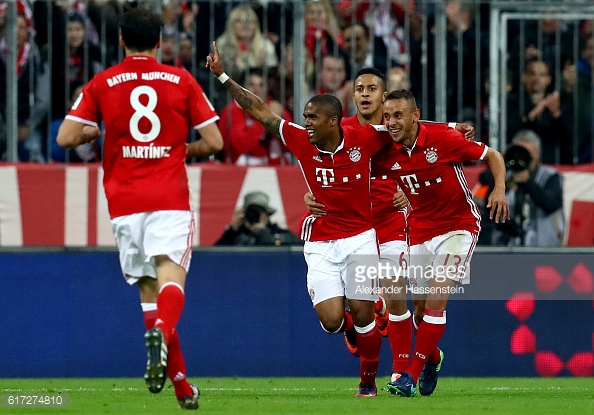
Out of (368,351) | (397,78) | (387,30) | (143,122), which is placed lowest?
(368,351)

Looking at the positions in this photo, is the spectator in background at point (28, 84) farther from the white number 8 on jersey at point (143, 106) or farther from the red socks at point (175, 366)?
the red socks at point (175, 366)

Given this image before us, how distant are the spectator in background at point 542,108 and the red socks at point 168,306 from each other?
6.40 m

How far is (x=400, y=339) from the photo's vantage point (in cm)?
998

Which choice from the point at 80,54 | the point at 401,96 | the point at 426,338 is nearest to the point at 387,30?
the point at 80,54

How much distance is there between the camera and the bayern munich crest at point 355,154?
945 centimetres

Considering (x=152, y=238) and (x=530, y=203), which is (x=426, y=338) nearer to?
(x=152, y=238)

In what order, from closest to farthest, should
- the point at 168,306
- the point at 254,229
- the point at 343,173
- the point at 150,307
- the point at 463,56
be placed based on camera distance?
1. the point at 168,306
2. the point at 150,307
3. the point at 343,173
4. the point at 254,229
5. the point at 463,56

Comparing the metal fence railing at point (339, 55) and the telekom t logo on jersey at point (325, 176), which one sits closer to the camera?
the telekom t logo on jersey at point (325, 176)

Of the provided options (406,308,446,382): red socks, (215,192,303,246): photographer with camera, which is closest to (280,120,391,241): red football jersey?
(406,308,446,382): red socks

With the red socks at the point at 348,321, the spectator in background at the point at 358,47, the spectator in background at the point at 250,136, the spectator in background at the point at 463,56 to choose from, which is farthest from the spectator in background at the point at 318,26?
the red socks at the point at 348,321

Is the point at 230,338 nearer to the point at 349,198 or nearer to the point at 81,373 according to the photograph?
the point at 81,373

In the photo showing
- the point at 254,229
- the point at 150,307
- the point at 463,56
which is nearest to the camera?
the point at 150,307

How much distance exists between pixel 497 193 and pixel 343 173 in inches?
44.6

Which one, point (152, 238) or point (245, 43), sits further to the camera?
point (245, 43)
